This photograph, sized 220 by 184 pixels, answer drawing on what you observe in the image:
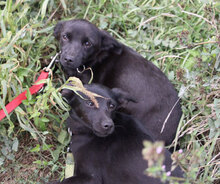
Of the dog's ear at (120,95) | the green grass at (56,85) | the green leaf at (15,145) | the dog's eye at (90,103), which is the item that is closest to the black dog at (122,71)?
the green grass at (56,85)

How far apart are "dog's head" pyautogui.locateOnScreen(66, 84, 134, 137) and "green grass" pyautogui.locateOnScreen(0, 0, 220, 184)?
145 millimetres

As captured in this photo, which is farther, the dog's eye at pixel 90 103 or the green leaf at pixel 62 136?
the green leaf at pixel 62 136

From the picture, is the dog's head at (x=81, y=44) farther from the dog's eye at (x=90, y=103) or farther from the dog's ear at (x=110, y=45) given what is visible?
the dog's eye at (x=90, y=103)

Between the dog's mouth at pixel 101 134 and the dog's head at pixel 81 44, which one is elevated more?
the dog's head at pixel 81 44

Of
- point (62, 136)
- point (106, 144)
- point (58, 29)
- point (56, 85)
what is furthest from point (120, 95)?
point (58, 29)

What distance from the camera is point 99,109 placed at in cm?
323

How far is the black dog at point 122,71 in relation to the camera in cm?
375

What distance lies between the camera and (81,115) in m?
3.30

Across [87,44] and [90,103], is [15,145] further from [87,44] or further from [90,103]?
[87,44]

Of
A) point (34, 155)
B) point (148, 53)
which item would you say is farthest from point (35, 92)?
point (148, 53)

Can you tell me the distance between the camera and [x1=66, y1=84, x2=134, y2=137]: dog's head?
310 centimetres

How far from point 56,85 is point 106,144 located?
4.17ft

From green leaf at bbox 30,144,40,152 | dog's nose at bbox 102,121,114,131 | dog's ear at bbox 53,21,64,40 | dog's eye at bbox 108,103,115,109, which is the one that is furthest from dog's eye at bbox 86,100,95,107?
dog's ear at bbox 53,21,64,40

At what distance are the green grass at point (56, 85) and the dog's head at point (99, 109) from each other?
0.14 m
